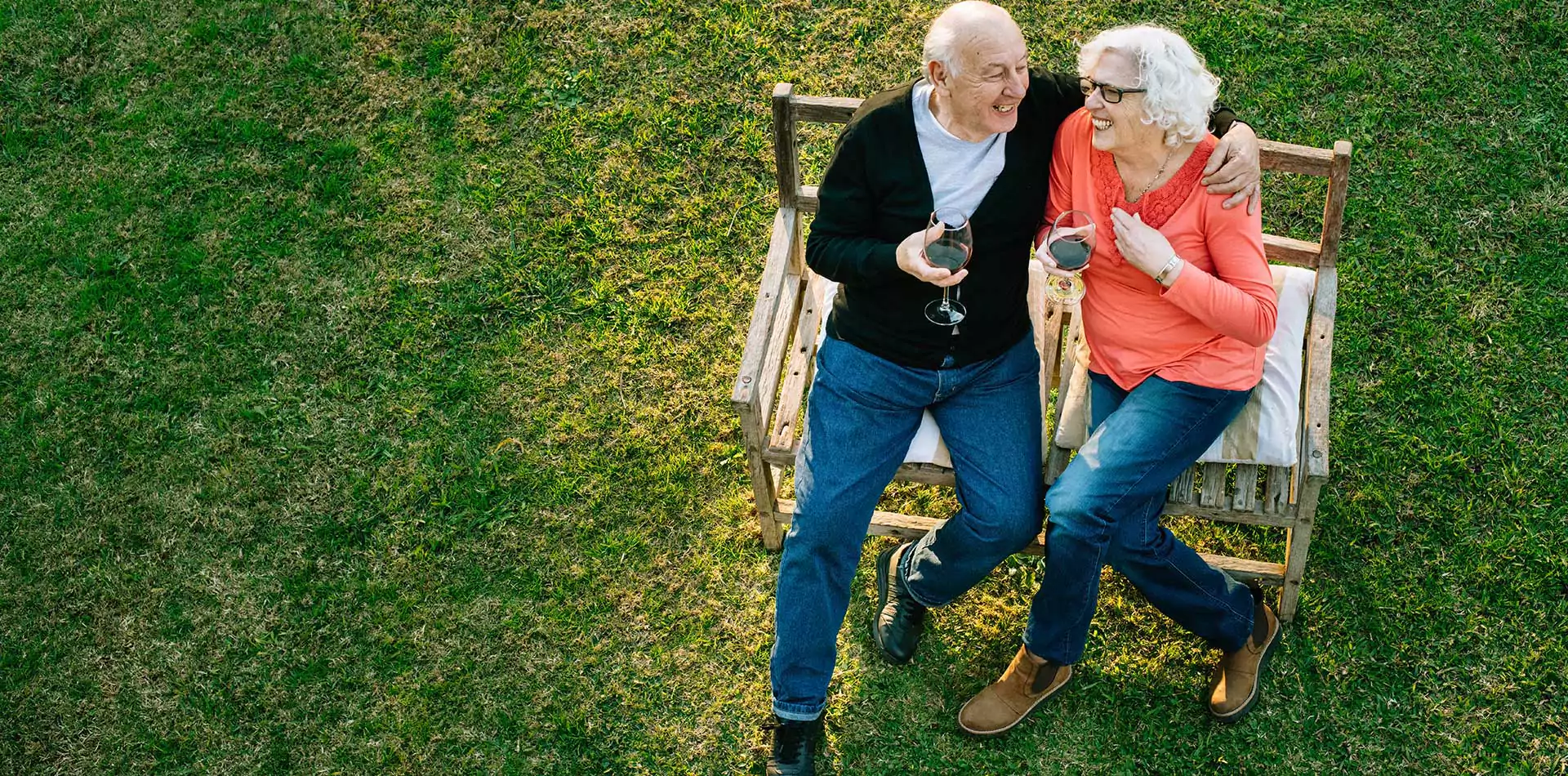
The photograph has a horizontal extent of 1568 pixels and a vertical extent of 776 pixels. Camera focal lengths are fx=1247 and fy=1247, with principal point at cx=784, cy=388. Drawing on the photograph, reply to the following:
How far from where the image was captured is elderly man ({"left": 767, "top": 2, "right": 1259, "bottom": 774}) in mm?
4078

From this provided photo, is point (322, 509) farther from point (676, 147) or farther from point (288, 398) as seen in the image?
point (676, 147)

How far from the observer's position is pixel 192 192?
6.05 m

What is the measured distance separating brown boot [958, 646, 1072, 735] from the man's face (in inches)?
72.9

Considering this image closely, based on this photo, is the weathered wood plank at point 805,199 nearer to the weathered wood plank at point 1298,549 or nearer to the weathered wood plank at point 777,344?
the weathered wood plank at point 777,344

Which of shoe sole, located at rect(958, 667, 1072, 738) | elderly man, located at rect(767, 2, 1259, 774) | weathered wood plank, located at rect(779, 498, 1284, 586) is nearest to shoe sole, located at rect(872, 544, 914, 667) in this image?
weathered wood plank, located at rect(779, 498, 1284, 586)

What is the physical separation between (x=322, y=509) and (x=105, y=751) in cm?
117

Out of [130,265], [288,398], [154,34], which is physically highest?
[154,34]

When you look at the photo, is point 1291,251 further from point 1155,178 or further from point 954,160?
point 954,160

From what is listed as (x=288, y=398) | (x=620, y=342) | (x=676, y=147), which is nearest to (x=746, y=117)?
(x=676, y=147)

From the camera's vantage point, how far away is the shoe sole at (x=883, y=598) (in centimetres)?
469

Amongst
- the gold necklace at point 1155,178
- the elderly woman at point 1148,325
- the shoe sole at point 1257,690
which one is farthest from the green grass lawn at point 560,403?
the gold necklace at point 1155,178

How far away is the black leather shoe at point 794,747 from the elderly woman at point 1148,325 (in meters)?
0.83

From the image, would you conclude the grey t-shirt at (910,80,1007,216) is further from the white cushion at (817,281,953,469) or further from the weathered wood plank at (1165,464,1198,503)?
the weathered wood plank at (1165,464,1198,503)

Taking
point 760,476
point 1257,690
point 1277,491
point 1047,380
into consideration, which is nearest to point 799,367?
point 760,476
